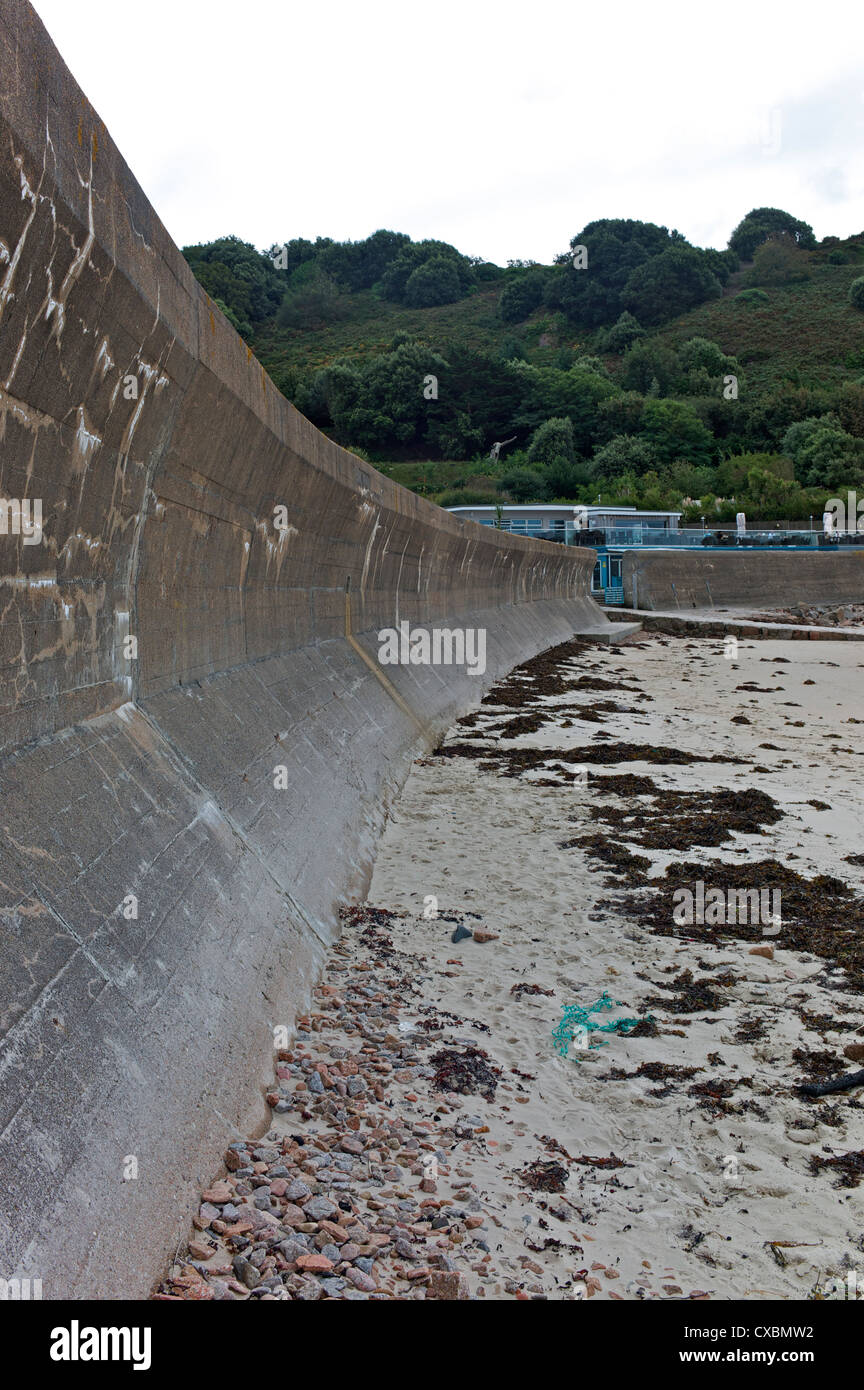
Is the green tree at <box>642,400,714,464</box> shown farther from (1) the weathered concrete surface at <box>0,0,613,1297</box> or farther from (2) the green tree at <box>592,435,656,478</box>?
(1) the weathered concrete surface at <box>0,0,613,1297</box>

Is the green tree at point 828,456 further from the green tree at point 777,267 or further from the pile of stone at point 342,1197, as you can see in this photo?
the green tree at point 777,267

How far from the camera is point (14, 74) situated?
8.43ft

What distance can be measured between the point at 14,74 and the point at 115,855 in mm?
2385

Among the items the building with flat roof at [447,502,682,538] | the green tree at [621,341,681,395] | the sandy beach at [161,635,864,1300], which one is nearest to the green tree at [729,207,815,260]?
the green tree at [621,341,681,395]

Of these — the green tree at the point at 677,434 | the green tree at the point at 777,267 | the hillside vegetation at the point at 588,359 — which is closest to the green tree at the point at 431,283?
the hillside vegetation at the point at 588,359

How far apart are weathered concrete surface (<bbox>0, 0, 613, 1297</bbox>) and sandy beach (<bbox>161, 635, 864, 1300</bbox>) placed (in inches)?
11.6

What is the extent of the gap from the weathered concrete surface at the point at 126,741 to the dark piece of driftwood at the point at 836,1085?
2.10 m

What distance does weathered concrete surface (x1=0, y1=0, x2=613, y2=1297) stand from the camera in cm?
262

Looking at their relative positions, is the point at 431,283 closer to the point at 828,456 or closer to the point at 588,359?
the point at 588,359

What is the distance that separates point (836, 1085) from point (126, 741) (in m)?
3.18

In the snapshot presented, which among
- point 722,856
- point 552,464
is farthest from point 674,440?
point 722,856

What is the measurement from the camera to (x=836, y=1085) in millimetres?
3967

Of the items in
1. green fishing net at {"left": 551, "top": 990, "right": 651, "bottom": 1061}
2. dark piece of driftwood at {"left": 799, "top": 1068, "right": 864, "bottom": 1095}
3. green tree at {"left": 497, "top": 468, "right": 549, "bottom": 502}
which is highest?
green tree at {"left": 497, "top": 468, "right": 549, "bottom": 502}

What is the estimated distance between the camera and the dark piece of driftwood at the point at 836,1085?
155 inches
